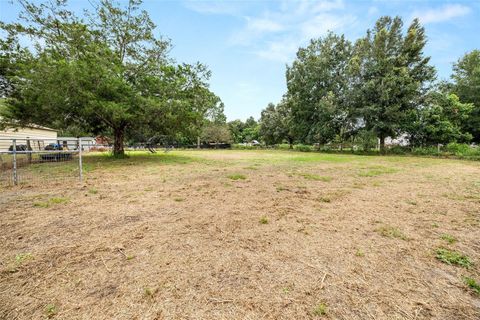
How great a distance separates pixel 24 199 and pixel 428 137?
25.6 m

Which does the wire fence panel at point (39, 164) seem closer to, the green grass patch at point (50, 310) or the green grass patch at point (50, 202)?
the green grass patch at point (50, 202)

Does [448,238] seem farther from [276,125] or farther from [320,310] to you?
[276,125]

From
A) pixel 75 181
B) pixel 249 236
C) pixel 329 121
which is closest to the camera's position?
pixel 249 236

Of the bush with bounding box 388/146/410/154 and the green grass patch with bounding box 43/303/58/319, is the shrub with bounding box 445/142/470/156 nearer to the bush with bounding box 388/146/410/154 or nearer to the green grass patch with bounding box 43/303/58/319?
the bush with bounding box 388/146/410/154

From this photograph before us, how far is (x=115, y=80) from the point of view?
10180 mm

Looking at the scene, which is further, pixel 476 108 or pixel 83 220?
pixel 476 108

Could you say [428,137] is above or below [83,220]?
above

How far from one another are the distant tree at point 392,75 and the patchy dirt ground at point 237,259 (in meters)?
17.4

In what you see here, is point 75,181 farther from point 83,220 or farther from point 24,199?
point 83,220

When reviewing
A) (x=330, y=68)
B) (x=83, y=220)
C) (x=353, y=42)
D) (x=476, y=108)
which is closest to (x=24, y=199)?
(x=83, y=220)

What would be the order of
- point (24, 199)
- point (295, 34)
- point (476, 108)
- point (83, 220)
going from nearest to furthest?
point (83, 220)
point (24, 199)
point (295, 34)
point (476, 108)

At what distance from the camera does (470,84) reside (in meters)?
22.5

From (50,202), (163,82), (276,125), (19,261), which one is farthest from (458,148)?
(50,202)

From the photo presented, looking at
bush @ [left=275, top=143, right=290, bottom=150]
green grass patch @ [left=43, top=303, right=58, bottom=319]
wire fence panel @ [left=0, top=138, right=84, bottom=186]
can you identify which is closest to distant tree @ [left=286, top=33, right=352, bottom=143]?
bush @ [left=275, top=143, right=290, bottom=150]
